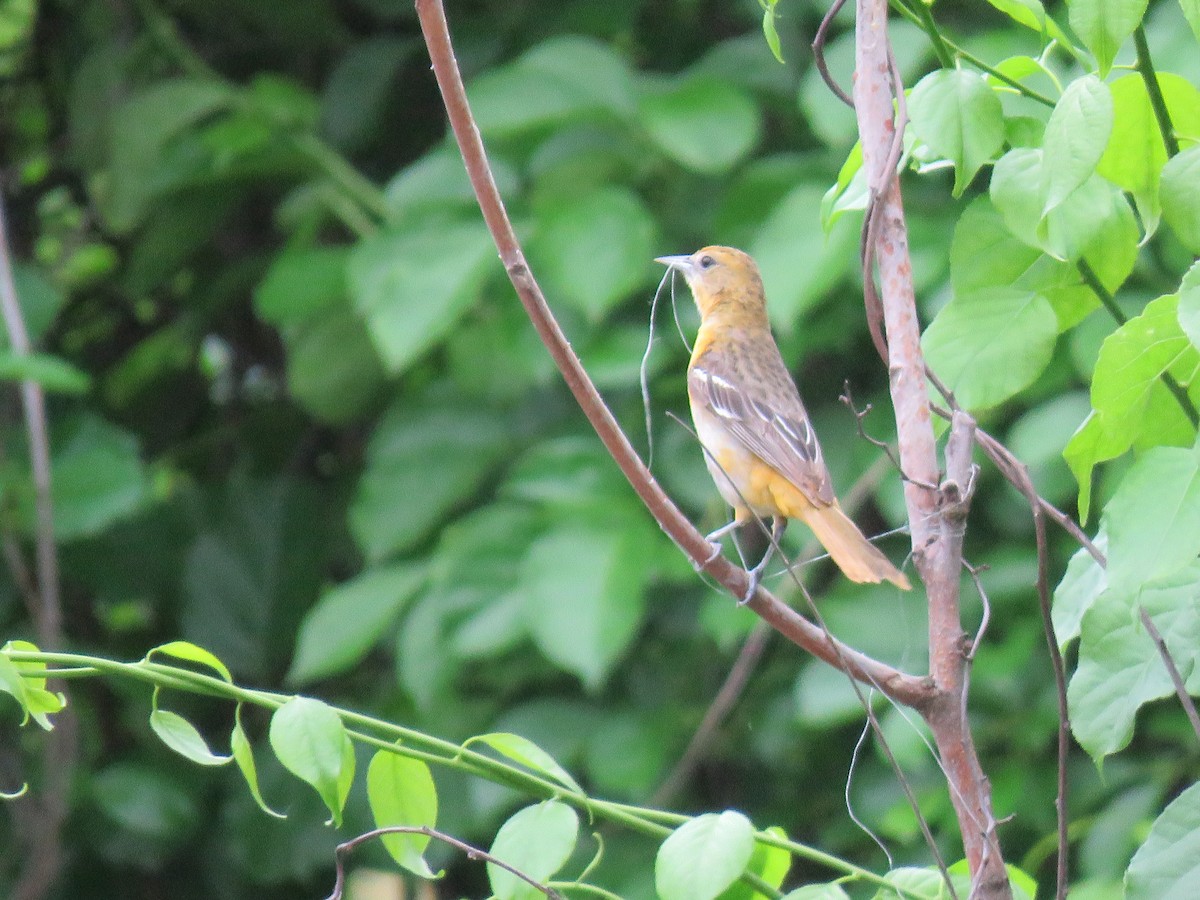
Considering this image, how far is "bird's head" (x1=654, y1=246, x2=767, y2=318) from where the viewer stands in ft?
10.8

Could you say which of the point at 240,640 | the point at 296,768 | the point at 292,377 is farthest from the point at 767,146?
the point at 296,768

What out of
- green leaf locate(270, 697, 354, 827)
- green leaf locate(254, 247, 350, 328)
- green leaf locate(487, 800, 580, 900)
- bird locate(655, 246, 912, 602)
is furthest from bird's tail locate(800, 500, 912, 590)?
green leaf locate(254, 247, 350, 328)

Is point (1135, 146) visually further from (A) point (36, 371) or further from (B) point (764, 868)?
(A) point (36, 371)

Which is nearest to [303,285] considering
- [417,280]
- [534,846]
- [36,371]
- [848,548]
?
[417,280]

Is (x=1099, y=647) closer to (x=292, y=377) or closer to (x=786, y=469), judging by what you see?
(x=786, y=469)

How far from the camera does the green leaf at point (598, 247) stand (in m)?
3.16

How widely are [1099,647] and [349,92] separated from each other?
3.15 m

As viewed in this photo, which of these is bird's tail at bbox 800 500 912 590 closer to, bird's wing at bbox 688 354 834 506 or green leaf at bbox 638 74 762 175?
bird's wing at bbox 688 354 834 506

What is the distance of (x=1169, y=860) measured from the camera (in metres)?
1.24

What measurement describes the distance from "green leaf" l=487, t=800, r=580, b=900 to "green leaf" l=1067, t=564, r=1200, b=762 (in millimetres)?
456

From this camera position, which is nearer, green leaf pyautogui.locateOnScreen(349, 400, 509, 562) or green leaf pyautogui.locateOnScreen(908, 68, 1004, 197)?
green leaf pyautogui.locateOnScreen(908, 68, 1004, 197)

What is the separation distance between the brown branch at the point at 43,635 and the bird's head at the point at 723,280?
5.28 feet

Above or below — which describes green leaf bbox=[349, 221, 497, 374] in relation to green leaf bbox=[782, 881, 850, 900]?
above

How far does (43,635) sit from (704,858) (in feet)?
9.85
